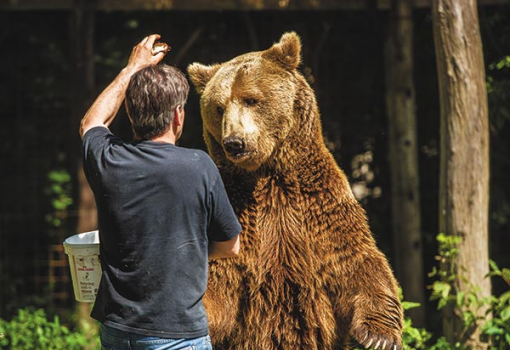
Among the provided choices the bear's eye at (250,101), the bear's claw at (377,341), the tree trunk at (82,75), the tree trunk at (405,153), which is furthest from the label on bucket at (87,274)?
the tree trunk at (405,153)

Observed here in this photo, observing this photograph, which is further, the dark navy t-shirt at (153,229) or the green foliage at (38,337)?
the green foliage at (38,337)

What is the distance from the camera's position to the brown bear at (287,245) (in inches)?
137

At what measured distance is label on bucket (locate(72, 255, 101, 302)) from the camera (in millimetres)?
2949

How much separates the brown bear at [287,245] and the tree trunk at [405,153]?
239 centimetres

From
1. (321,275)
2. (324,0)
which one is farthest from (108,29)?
Result: (321,275)

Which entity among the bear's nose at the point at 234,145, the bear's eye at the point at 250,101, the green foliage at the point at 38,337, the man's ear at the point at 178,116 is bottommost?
the green foliage at the point at 38,337

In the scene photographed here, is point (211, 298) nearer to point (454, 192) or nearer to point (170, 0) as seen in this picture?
point (454, 192)

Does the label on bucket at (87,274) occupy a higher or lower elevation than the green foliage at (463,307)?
higher

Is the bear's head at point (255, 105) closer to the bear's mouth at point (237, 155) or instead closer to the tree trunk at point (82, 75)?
the bear's mouth at point (237, 155)

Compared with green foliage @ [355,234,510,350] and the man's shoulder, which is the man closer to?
the man's shoulder

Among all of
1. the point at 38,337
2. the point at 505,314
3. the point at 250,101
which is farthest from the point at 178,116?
the point at 38,337

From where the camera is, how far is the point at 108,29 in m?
6.64

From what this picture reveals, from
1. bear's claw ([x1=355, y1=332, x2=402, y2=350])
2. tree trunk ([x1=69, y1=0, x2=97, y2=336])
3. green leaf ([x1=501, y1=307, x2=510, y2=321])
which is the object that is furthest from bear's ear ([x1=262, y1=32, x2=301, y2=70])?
tree trunk ([x1=69, y1=0, x2=97, y2=336])

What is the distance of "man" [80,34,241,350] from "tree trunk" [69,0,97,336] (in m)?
3.34
